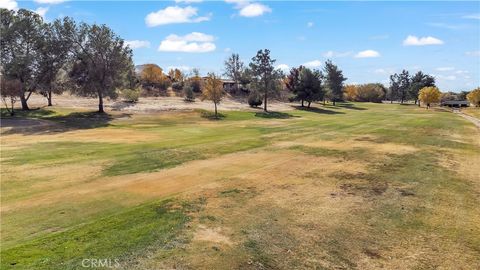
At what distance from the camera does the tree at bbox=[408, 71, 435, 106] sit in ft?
484

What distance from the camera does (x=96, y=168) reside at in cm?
2262

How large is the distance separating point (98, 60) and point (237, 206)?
171 feet

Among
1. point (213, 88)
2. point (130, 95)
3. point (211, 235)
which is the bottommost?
point (211, 235)

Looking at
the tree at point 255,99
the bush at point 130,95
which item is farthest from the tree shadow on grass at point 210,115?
the tree at point 255,99

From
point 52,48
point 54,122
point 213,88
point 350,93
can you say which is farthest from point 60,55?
point 350,93

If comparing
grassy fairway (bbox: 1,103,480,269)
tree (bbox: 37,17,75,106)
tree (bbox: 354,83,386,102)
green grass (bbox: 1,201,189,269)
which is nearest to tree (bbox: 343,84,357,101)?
tree (bbox: 354,83,386,102)

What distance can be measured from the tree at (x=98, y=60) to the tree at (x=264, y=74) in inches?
1242

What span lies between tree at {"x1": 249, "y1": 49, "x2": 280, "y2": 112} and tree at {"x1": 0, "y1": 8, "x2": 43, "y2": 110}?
42248 mm

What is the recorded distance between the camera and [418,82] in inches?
6275

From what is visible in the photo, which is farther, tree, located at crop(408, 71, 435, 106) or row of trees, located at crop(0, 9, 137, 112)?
tree, located at crop(408, 71, 435, 106)

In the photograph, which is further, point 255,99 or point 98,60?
point 255,99

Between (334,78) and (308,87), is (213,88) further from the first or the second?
(334,78)

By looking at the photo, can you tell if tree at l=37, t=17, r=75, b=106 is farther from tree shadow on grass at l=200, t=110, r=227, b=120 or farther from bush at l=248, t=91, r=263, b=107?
bush at l=248, t=91, r=263, b=107

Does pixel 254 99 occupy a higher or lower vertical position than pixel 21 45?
lower
